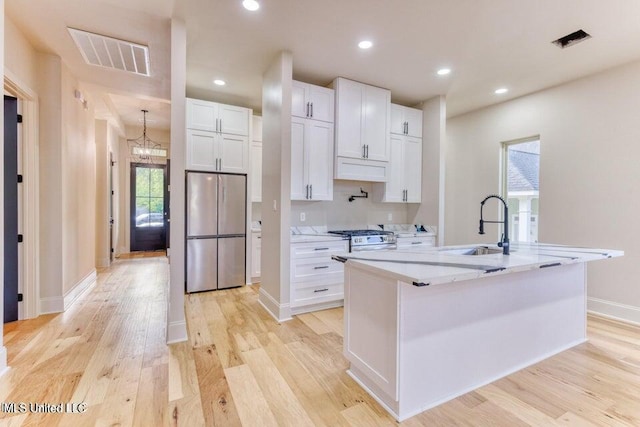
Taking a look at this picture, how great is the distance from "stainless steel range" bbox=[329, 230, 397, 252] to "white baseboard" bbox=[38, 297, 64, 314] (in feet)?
10.6

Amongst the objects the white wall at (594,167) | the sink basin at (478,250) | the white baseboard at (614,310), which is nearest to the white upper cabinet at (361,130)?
the sink basin at (478,250)

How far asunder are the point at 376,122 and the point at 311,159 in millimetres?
1095

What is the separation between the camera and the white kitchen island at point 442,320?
5.51ft

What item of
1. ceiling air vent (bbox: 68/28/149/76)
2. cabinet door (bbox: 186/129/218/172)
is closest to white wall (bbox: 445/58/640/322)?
cabinet door (bbox: 186/129/218/172)

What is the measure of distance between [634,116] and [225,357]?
15.5ft

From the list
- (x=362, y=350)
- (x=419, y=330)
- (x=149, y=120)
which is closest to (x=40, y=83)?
(x=149, y=120)

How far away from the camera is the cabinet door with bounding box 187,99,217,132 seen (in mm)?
4012

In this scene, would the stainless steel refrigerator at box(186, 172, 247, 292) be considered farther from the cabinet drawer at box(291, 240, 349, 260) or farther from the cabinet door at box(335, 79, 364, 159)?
the cabinet door at box(335, 79, 364, 159)

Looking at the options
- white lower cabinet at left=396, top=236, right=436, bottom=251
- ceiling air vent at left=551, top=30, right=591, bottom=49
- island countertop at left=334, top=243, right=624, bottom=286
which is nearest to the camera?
island countertop at left=334, top=243, right=624, bottom=286

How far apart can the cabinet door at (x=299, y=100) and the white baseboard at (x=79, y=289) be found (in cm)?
337

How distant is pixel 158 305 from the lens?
11.6 feet

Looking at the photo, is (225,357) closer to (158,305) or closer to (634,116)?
(158,305)

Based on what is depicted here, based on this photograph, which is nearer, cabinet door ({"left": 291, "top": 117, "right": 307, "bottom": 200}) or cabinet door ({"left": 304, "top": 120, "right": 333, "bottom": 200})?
cabinet door ({"left": 291, "top": 117, "right": 307, "bottom": 200})

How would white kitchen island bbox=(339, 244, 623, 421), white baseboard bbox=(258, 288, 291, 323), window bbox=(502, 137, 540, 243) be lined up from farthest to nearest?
window bbox=(502, 137, 540, 243) < white baseboard bbox=(258, 288, 291, 323) < white kitchen island bbox=(339, 244, 623, 421)
